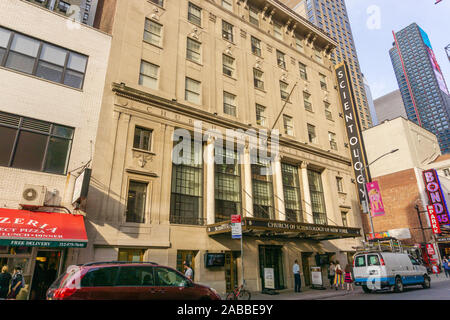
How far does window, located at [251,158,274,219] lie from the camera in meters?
23.2

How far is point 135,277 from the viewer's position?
8359mm

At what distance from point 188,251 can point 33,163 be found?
10.1m

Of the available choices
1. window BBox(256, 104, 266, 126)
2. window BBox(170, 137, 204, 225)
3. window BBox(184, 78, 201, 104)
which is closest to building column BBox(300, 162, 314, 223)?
window BBox(256, 104, 266, 126)

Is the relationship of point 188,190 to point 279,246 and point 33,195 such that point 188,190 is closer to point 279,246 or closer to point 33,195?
point 279,246

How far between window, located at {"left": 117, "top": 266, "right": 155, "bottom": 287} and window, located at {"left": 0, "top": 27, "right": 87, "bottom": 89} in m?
13.3

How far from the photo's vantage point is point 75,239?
12922mm

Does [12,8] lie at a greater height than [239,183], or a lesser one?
greater

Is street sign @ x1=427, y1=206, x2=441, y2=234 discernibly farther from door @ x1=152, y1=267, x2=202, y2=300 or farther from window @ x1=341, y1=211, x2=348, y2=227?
door @ x1=152, y1=267, x2=202, y2=300

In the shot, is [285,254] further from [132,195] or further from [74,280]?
[74,280]

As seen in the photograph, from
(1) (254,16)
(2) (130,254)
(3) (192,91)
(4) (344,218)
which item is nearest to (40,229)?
(2) (130,254)

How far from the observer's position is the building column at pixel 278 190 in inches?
929

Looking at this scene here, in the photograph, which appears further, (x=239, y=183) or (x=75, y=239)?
(x=239, y=183)

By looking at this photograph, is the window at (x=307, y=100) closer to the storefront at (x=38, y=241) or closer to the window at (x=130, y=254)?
the window at (x=130, y=254)

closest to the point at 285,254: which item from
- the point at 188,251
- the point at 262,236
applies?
the point at 262,236
